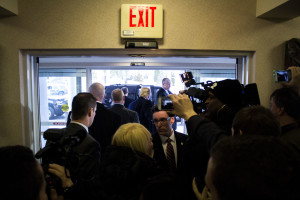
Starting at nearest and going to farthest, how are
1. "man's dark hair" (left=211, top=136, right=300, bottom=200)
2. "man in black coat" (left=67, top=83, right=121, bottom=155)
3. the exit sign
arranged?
1. "man's dark hair" (left=211, top=136, right=300, bottom=200)
2. the exit sign
3. "man in black coat" (left=67, top=83, right=121, bottom=155)

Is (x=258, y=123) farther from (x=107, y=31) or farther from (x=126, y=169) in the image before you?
(x=107, y=31)

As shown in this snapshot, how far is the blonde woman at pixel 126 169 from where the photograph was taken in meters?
0.96

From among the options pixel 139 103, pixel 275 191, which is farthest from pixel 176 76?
pixel 275 191

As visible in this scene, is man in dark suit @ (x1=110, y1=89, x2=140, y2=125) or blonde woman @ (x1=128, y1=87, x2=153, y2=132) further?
blonde woman @ (x1=128, y1=87, x2=153, y2=132)

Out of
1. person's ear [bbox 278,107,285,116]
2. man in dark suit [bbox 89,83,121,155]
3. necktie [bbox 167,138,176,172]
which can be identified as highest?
person's ear [bbox 278,107,285,116]

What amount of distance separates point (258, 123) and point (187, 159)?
1.86 feet

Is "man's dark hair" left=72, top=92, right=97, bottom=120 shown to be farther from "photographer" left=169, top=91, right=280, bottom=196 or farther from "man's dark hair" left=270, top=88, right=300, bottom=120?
"man's dark hair" left=270, top=88, right=300, bottom=120

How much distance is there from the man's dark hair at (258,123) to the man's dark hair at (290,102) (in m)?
0.78

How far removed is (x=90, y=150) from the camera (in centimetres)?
163

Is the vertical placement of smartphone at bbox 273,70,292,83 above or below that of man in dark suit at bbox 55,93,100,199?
above

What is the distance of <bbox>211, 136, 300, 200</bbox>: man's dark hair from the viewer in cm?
53

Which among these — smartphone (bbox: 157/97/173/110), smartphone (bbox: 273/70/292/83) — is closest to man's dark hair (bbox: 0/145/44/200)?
smartphone (bbox: 157/97/173/110)

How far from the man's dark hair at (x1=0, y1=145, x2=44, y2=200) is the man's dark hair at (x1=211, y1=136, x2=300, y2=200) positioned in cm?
58

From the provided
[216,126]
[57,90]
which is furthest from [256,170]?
[57,90]
